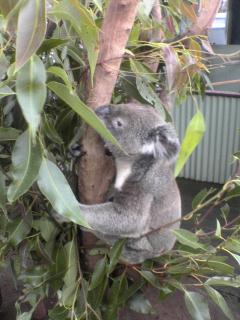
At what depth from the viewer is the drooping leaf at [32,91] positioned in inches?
20.9

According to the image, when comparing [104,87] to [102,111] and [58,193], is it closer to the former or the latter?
[102,111]

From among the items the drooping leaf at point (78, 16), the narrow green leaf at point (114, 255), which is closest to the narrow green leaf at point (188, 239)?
the narrow green leaf at point (114, 255)

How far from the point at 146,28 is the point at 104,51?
321mm

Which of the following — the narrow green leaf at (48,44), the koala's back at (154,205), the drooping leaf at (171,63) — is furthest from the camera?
the koala's back at (154,205)

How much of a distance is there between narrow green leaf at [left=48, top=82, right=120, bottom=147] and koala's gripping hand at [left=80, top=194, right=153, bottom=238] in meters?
0.53

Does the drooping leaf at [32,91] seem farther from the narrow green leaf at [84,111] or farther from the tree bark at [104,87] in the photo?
the tree bark at [104,87]

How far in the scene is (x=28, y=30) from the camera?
0.50m

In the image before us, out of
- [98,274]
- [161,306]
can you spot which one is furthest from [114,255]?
[161,306]

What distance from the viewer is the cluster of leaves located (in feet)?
2.27

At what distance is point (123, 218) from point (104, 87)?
1.50 feet

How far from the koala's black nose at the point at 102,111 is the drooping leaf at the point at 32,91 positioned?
362 mm

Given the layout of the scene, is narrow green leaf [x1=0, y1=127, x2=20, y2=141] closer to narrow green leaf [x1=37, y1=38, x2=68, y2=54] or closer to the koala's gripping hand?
narrow green leaf [x1=37, y1=38, x2=68, y2=54]

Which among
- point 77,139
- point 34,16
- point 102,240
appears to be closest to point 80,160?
point 77,139

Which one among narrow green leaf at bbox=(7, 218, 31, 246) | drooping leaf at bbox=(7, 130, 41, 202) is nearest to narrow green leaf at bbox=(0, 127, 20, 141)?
drooping leaf at bbox=(7, 130, 41, 202)
